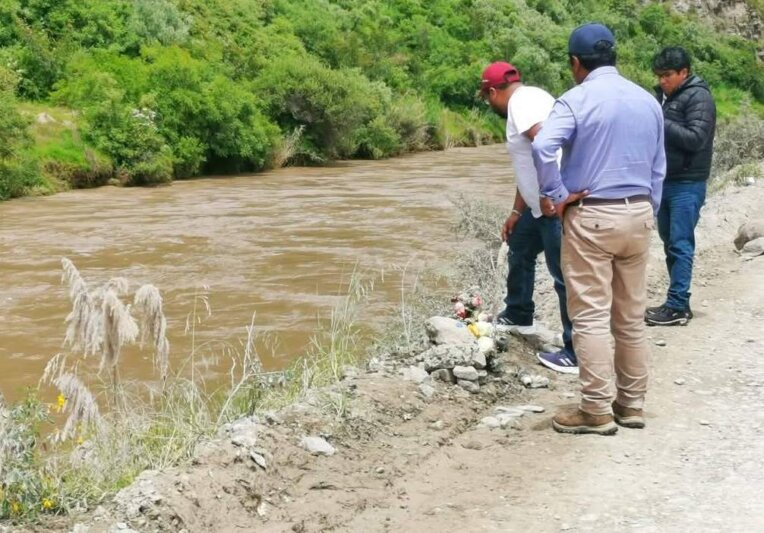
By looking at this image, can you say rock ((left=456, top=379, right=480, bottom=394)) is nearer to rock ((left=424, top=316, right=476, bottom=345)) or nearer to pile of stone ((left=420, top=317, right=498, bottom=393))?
pile of stone ((left=420, top=317, right=498, bottom=393))

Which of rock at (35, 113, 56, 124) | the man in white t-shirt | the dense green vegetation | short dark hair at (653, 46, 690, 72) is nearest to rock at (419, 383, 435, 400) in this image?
the man in white t-shirt

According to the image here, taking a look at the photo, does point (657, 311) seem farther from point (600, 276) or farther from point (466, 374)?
point (600, 276)

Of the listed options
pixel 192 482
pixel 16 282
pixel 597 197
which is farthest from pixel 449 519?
pixel 16 282

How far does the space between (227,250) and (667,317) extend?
7.68 metres

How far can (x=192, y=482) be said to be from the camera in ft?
13.3

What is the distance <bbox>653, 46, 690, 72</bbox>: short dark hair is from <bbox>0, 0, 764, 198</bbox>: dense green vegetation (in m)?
14.9

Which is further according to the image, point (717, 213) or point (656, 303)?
point (717, 213)

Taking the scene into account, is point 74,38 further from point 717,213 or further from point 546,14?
point 546,14

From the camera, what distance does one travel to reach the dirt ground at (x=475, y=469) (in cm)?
396

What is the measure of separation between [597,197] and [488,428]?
4.74ft

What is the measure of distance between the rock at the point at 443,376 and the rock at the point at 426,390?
0.52 ft

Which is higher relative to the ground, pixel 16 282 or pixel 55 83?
pixel 55 83

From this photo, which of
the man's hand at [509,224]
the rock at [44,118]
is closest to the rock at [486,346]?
the man's hand at [509,224]

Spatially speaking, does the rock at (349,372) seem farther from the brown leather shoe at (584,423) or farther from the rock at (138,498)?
the rock at (138,498)
